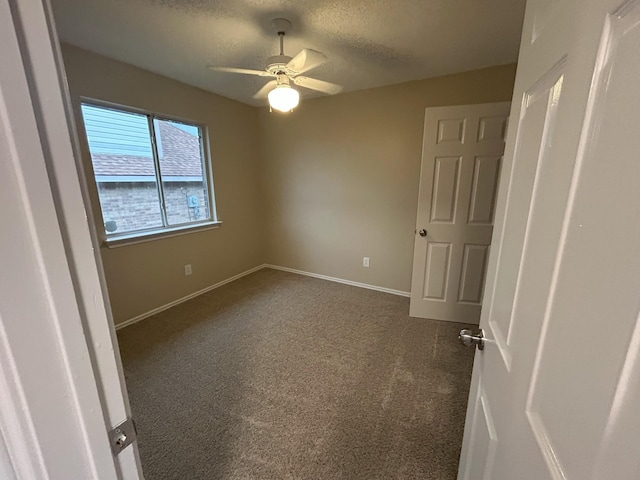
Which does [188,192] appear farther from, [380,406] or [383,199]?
[380,406]

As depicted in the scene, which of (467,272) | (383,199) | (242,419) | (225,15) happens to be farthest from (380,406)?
(225,15)

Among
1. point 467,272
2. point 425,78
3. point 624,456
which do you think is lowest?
point 467,272

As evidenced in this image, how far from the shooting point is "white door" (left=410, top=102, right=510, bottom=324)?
2314 mm

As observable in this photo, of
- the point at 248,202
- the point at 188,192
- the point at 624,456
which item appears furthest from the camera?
the point at 248,202

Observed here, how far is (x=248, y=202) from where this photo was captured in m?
3.92

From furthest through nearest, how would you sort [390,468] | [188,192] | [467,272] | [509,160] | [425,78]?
[188,192] < [425,78] < [467,272] < [390,468] < [509,160]

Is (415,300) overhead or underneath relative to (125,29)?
underneath

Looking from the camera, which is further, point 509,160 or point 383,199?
point 383,199

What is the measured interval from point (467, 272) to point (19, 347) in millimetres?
2849

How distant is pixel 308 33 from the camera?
6.44ft

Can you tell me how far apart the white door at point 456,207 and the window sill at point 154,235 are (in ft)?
7.90

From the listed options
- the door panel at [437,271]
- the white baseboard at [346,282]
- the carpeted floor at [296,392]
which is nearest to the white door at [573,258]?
→ the carpeted floor at [296,392]

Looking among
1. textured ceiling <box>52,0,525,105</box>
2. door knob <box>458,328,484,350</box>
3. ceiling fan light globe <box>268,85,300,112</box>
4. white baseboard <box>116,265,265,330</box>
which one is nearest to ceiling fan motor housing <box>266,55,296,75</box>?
ceiling fan light globe <box>268,85,300,112</box>

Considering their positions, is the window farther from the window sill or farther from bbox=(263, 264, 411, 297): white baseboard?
bbox=(263, 264, 411, 297): white baseboard
